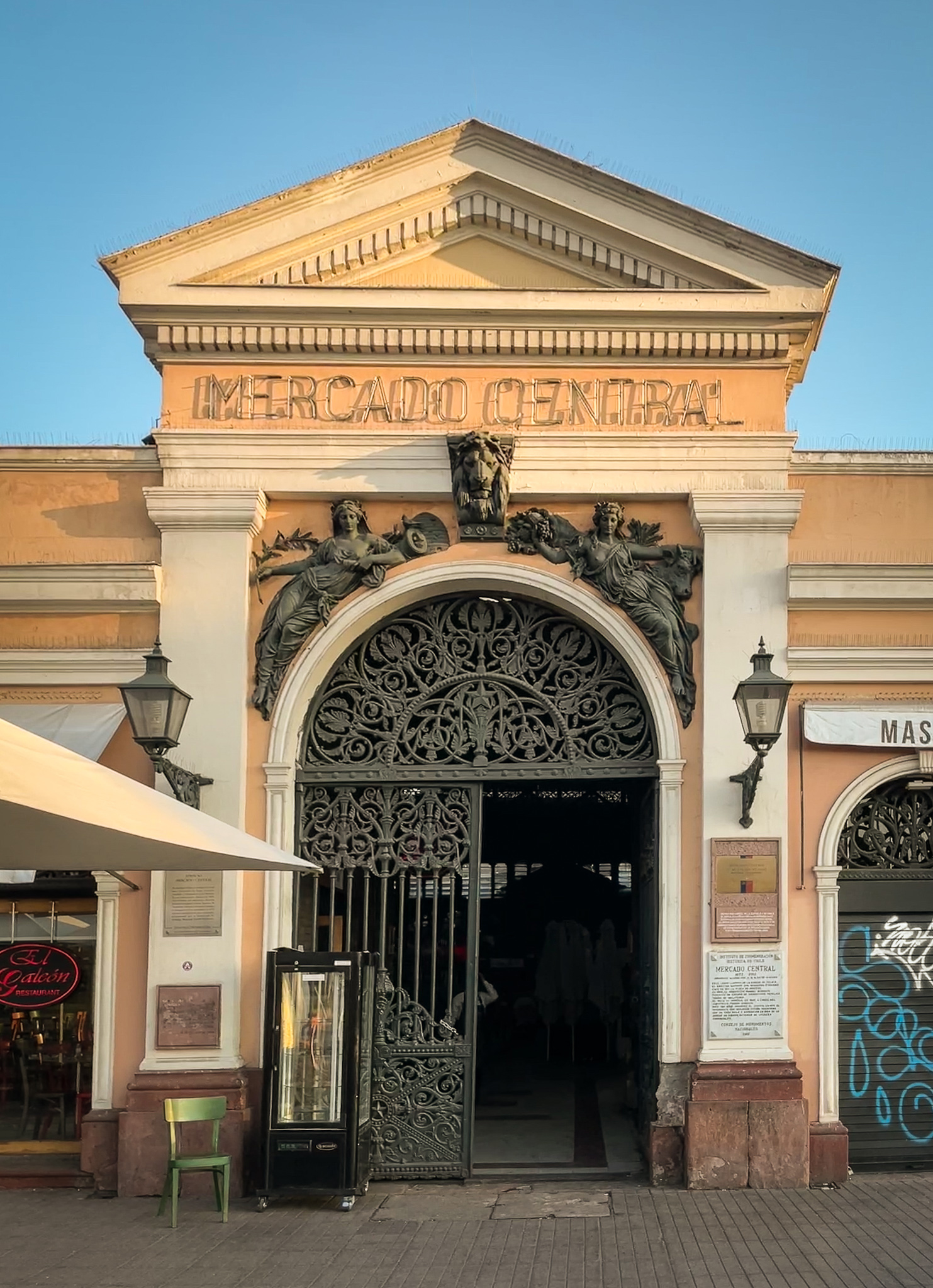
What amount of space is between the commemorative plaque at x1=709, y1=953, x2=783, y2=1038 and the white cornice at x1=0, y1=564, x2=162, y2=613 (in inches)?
193

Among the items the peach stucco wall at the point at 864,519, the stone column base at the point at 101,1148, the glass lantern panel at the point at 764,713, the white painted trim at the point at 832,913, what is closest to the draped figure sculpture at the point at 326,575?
the glass lantern panel at the point at 764,713

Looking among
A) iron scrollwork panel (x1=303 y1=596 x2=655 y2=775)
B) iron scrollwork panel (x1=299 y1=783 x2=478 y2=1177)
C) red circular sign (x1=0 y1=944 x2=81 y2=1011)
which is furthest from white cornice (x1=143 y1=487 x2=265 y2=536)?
red circular sign (x1=0 y1=944 x2=81 y2=1011)

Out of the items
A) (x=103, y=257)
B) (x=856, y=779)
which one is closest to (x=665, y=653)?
(x=856, y=779)

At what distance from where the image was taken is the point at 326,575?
1080 cm

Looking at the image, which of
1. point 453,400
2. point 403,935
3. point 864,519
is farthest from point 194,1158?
point 864,519

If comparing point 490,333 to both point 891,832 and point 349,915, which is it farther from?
point 891,832

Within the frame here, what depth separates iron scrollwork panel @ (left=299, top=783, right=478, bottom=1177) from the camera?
34.3 ft

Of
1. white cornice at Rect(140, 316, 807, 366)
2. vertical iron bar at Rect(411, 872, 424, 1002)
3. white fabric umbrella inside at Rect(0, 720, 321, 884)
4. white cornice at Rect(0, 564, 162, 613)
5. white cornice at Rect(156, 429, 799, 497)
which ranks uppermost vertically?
white cornice at Rect(140, 316, 807, 366)

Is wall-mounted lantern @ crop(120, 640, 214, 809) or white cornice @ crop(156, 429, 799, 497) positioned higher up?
white cornice @ crop(156, 429, 799, 497)

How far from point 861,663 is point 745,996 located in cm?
257

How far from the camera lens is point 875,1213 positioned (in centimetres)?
930

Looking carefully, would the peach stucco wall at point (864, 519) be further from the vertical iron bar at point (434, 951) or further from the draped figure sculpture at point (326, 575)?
the vertical iron bar at point (434, 951)

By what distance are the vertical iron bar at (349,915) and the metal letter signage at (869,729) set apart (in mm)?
3520

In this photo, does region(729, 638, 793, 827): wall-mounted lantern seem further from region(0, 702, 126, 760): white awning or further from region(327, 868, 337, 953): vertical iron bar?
region(0, 702, 126, 760): white awning
